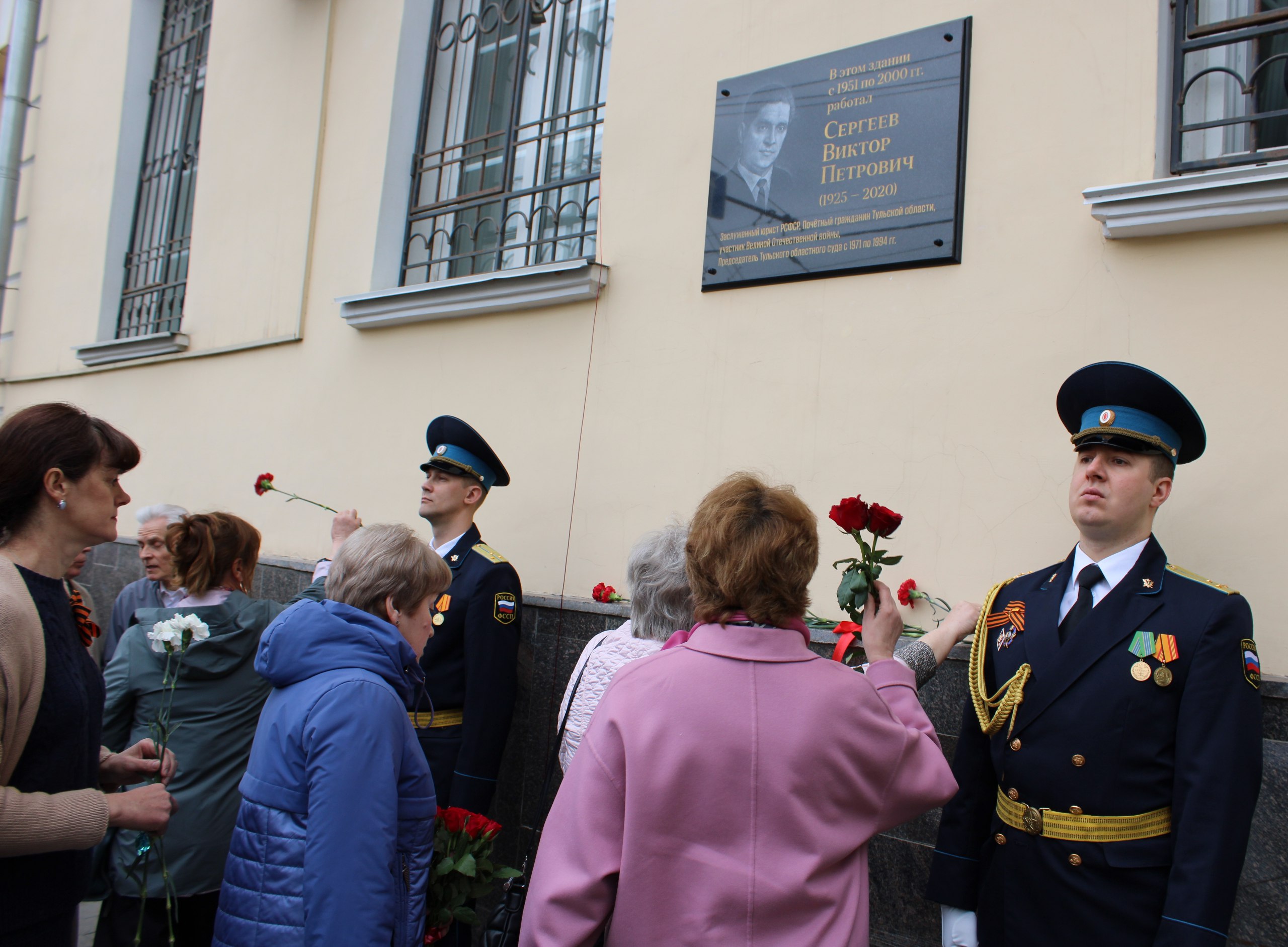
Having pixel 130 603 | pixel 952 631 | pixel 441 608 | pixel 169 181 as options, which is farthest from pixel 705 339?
pixel 169 181

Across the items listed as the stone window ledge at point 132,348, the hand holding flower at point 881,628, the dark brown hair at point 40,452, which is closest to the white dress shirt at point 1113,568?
the hand holding flower at point 881,628

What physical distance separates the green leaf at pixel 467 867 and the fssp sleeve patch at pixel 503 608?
1.22 metres

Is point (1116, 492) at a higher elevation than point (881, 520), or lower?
higher

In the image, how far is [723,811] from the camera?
160cm

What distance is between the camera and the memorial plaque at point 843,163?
10.6 ft

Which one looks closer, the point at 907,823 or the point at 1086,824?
the point at 1086,824

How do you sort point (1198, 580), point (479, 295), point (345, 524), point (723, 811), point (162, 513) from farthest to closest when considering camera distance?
point (479, 295) < point (162, 513) < point (345, 524) < point (1198, 580) < point (723, 811)

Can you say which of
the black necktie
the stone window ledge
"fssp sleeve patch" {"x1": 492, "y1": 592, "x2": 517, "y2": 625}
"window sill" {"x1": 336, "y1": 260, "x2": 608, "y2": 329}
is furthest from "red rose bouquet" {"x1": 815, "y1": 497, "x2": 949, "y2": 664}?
the stone window ledge

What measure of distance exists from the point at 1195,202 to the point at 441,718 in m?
2.75

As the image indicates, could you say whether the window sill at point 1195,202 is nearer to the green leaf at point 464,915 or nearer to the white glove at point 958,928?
the white glove at point 958,928

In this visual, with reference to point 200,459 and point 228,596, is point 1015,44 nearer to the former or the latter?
point 228,596

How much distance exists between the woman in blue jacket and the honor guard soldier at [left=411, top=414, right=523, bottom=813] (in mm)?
1121

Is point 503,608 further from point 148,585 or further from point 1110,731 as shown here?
A: point 1110,731


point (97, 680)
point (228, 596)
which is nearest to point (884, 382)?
point (228, 596)
